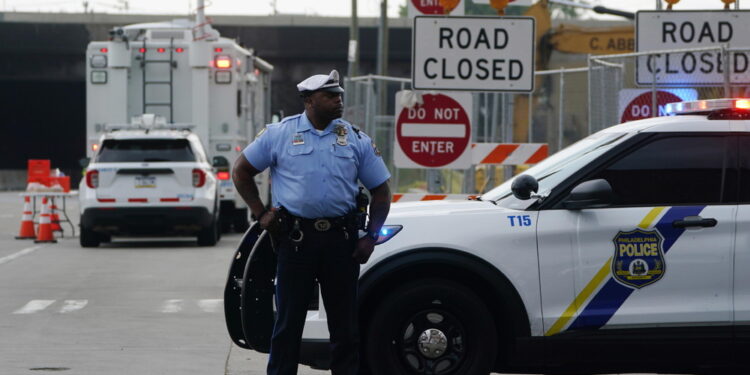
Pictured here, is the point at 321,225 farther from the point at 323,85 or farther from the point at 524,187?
the point at 524,187

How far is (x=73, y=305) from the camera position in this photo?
12.9 meters

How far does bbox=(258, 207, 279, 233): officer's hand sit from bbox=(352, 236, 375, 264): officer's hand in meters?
0.42

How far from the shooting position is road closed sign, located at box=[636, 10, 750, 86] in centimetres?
1318

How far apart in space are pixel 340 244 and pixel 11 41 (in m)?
40.2

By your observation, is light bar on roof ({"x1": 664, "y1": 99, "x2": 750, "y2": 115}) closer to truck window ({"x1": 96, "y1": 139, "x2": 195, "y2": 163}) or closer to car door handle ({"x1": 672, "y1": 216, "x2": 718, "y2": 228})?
car door handle ({"x1": 672, "y1": 216, "x2": 718, "y2": 228})

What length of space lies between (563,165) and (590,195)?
1.82 feet

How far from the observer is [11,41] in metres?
45.4

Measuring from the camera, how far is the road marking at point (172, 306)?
12.6 metres

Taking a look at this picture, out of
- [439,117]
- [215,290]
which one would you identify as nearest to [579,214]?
[439,117]

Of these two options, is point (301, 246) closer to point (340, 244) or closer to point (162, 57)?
point (340, 244)

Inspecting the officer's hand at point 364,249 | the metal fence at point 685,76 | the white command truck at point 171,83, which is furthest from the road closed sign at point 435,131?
the white command truck at point 171,83

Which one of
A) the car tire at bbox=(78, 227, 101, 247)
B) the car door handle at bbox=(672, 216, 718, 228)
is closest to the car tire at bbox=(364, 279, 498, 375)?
the car door handle at bbox=(672, 216, 718, 228)

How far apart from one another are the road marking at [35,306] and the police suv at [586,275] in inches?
215

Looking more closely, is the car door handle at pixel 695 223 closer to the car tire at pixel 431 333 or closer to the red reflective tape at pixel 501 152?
the car tire at pixel 431 333
